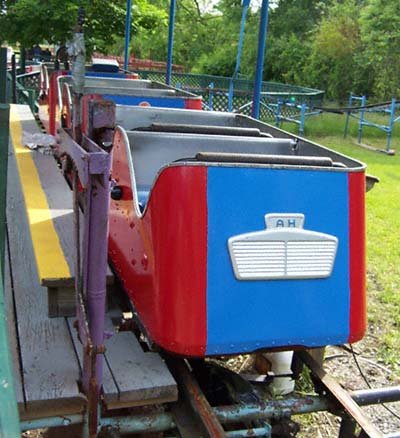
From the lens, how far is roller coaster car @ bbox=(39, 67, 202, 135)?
5258mm

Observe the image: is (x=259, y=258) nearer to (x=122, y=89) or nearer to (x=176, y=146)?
(x=176, y=146)

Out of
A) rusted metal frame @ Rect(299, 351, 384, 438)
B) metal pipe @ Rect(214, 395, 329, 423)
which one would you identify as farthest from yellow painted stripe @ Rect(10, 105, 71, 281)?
rusted metal frame @ Rect(299, 351, 384, 438)

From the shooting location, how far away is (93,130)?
225 centimetres

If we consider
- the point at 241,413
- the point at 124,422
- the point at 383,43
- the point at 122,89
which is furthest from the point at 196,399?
the point at 383,43

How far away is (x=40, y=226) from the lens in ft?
12.0

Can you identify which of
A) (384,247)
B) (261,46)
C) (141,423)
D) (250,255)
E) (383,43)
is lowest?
(384,247)

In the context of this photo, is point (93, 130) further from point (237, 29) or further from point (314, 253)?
point (237, 29)

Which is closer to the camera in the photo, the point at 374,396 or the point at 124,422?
the point at 124,422

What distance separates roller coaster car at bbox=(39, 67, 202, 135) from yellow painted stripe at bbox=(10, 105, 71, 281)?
0.53m

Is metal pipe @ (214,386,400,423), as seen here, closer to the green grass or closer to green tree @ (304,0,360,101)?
the green grass

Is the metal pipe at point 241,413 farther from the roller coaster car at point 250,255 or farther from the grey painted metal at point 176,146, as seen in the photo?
the grey painted metal at point 176,146

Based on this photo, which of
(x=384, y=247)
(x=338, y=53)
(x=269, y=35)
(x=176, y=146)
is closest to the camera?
(x=176, y=146)

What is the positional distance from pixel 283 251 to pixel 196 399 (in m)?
0.67

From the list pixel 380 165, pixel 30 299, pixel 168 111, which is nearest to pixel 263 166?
pixel 30 299
